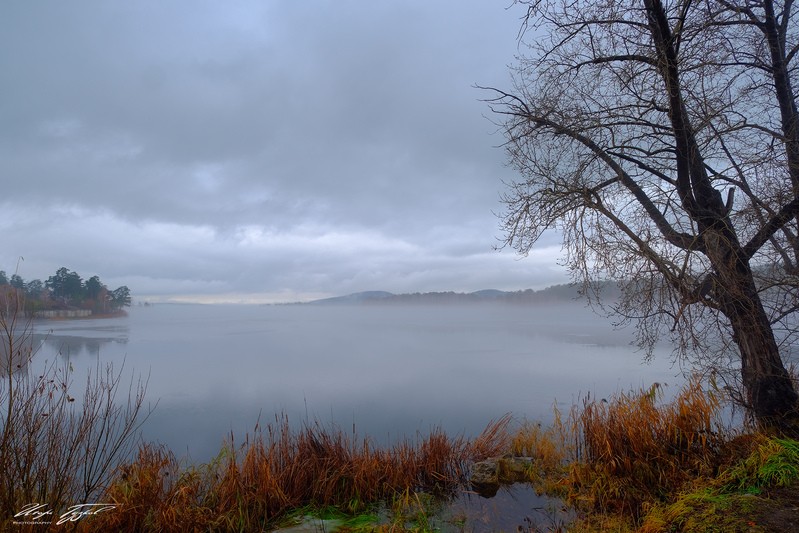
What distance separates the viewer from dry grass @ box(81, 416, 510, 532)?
4230 mm

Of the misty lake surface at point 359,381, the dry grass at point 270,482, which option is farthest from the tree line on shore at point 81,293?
the dry grass at point 270,482

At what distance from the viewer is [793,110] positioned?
20.9 feet

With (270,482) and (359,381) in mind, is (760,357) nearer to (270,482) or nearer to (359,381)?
(270,482)

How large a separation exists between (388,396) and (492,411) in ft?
9.10

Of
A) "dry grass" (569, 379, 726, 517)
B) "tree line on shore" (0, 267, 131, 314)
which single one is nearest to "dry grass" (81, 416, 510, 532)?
"dry grass" (569, 379, 726, 517)

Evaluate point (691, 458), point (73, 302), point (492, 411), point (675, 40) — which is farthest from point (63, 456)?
point (73, 302)

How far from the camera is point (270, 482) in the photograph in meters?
4.93

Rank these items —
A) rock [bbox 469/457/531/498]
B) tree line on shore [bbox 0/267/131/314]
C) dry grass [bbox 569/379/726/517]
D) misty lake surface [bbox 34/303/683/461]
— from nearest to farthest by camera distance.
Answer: dry grass [bbox 569/379/726/517]
rock [bbox 469/457/531/498]
misty lake surface [bbox 34/303/683/461]
tree line on shore [bbox 0/267/131/314]

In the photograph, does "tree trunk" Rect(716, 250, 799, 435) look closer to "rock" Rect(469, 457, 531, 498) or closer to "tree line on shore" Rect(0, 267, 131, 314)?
"rock" Rect(469, 457, 531, 498)

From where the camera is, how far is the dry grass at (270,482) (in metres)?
4.23

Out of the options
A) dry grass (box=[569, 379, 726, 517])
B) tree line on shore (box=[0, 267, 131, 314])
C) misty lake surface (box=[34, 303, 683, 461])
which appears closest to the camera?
dry grass (box=[569, 379, 726, 517])

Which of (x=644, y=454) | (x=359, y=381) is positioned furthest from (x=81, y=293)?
(x=644, y=454)

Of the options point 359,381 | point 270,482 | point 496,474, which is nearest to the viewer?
point 270,482

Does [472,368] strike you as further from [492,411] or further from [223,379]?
[223,379]
